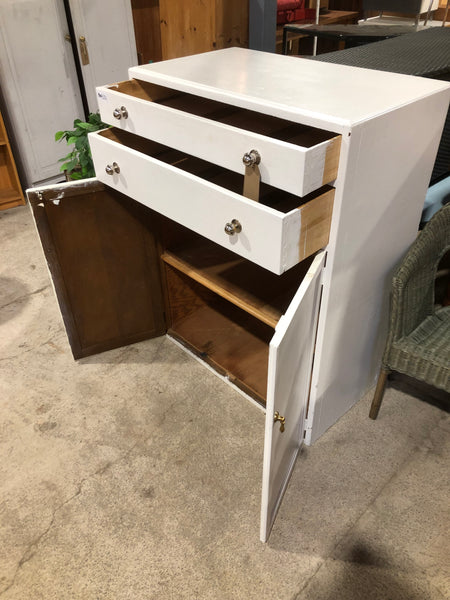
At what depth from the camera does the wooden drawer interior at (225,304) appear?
1.50m

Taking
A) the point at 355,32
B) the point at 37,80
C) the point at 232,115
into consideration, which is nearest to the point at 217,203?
the point at 232,115

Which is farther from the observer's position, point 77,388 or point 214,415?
point 77,388

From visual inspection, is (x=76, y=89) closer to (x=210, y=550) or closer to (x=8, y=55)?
(x=8, y=55)

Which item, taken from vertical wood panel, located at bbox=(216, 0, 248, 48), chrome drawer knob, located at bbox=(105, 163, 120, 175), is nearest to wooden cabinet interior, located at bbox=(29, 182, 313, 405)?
chrome drawer knob, located at bbox=(105, 163, 120, 175)

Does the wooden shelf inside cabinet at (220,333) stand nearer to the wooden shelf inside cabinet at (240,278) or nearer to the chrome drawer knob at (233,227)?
the wooden shelf inside cabinet at (240,278)

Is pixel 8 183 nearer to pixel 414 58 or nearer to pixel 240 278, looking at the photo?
pixel 240 278

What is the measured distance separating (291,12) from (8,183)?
237 centimetres

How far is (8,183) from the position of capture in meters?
2.99

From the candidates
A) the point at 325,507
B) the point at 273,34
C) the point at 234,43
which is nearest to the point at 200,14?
the point at 234,43

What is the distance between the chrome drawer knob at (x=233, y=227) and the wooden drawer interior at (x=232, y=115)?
0.32 metres

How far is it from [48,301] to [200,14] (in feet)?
4.50

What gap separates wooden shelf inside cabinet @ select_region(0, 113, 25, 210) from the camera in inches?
112

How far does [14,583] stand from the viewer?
1181 millimetres

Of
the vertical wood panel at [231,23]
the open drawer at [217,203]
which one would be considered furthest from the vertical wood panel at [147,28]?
the open drawer at [217,203]
